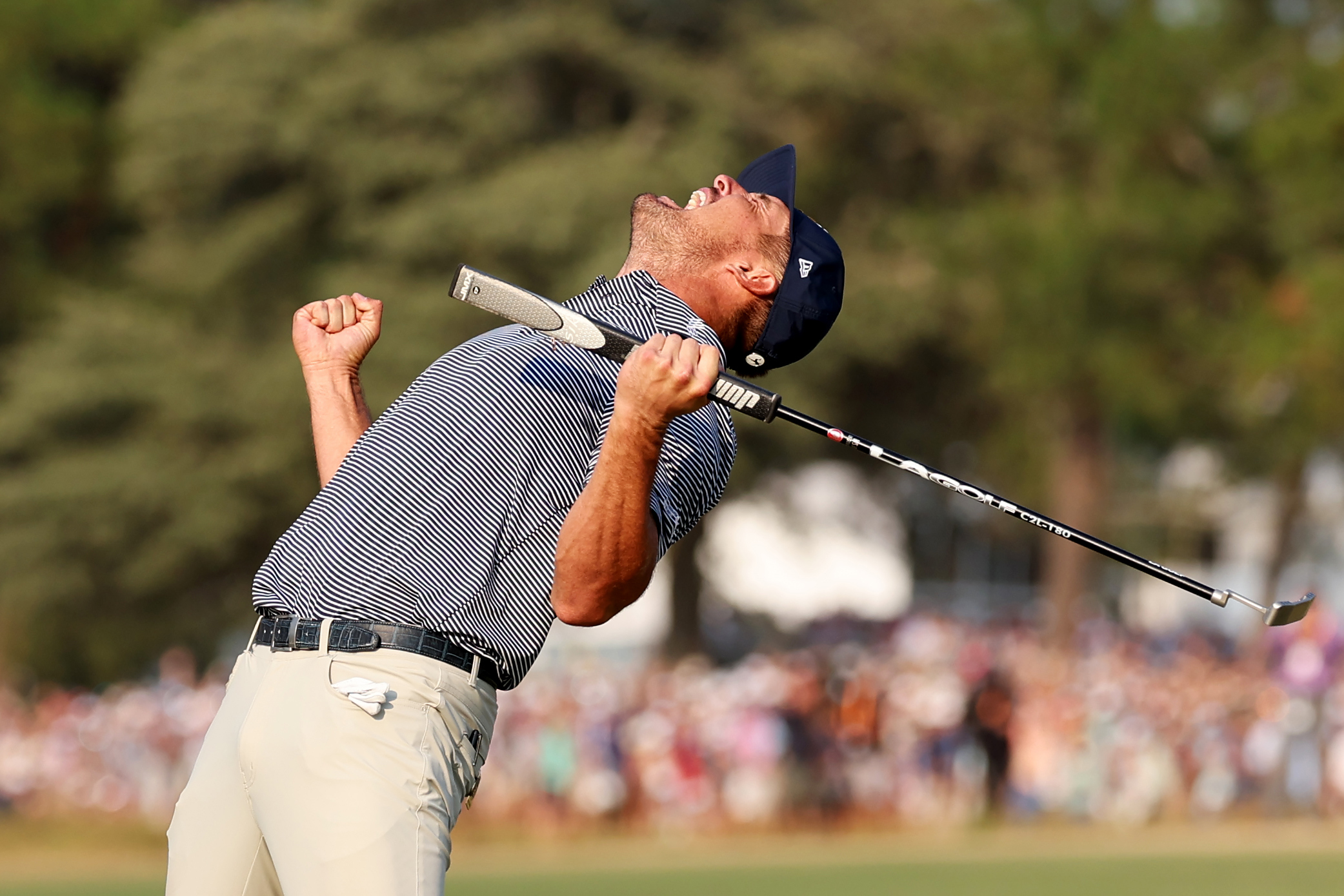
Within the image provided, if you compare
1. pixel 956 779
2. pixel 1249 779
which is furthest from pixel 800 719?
pixel 1249 779

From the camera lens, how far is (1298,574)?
50875 mm

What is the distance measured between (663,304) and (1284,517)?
30.4 metres

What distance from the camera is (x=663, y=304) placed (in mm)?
3498

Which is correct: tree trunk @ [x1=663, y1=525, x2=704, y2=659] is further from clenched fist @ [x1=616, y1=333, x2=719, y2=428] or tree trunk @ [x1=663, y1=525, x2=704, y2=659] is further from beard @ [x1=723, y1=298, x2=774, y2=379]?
clenched fist @ [x1=616, y1=333, x2=719, y2=428]

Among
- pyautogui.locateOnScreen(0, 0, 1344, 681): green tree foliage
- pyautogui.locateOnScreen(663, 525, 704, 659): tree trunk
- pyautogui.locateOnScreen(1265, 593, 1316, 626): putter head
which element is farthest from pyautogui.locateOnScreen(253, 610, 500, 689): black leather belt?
pyautogui.locateOnScreen(663, 525, 704, 659): tree trunk

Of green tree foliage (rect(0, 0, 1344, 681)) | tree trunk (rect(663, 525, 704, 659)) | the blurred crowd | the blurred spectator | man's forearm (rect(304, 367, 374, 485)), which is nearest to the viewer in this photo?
man's forearm (rect(304, 367, 374, 485))

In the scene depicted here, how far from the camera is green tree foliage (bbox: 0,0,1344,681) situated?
916 inches

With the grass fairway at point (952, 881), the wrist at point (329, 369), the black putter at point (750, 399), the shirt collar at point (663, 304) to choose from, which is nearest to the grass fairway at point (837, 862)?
the grass fairway at point (952, 881)

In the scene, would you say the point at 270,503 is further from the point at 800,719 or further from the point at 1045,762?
the point at 1045,762

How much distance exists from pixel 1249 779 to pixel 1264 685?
1112 mm

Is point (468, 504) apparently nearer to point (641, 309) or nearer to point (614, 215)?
point (641, 309)

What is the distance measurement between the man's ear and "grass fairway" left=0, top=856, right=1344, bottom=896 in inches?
361

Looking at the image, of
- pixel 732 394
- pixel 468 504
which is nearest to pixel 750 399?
pixel 732 394

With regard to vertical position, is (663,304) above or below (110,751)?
below
